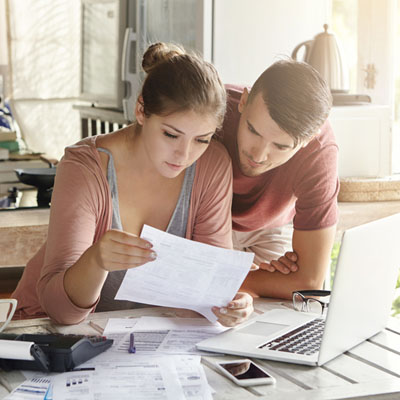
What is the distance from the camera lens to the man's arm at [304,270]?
5.87 feet

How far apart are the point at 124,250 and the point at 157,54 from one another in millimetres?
580

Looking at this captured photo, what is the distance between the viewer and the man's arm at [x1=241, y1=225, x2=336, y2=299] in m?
1.79

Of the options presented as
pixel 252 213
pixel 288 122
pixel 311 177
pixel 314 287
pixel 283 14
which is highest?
pixel 283 14

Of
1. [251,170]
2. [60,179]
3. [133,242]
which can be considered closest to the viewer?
[133,242]

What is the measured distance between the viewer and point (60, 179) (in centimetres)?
158

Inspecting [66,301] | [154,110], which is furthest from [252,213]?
[66,301]

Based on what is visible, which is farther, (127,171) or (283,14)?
(283,14)

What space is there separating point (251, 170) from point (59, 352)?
2.63ft

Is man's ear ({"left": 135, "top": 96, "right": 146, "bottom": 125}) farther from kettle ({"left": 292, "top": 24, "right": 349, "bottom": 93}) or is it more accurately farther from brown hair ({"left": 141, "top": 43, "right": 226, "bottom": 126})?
kettle ({"left": 292, "top": 24, "right": 349, "bottom": 93})

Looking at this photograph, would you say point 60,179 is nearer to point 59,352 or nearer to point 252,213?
point 59,352

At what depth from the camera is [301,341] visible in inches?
53.7

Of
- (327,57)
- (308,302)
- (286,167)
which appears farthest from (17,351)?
(327,57)

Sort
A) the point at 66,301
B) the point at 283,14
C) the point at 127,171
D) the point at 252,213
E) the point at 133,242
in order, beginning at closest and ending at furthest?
1. the point at 133,242
2. the point at 66,301
3. the point at 127,171
4. the point at 252,213
5. the point at 283,14

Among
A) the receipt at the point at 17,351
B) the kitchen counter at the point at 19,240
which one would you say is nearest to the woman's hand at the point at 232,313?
the receipt at the point at 17,351
